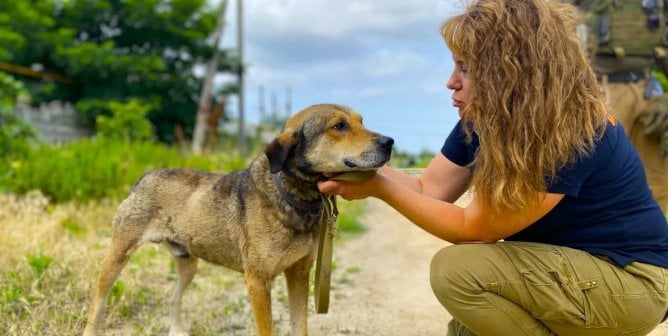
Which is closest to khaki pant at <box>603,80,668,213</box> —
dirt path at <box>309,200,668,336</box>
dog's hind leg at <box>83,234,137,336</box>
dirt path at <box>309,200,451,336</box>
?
dirt path at <box>309,200,668,336</box>

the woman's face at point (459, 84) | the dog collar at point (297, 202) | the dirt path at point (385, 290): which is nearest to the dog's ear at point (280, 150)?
the dog collar at point (297, 202)

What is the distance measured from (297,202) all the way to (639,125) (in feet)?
12.9

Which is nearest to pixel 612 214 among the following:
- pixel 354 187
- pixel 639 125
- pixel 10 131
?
pixel 354 187

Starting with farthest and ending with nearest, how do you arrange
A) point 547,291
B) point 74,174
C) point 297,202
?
point 74,174, point 297,202, point 547,291

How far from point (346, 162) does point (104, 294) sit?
82.6 inches

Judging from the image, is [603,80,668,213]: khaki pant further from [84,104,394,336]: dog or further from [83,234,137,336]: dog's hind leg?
[83,234,137,336]: dog's hind leg

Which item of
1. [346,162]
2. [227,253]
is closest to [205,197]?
[227,253]

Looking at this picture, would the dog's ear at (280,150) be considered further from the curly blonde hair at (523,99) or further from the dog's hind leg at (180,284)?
the dog's hind leg at (180,284)

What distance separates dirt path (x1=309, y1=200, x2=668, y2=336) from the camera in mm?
4848

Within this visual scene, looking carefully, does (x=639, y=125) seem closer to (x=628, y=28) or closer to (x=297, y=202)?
(x=628, y=28)

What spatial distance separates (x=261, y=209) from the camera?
11.7 ft

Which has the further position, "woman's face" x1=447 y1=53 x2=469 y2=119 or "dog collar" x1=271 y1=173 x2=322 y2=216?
"dog collar" x1=271 y1=173 x2=322 y2=216

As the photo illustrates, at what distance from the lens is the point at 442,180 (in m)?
3.65

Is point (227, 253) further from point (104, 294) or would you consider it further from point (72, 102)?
point (72, 102)
